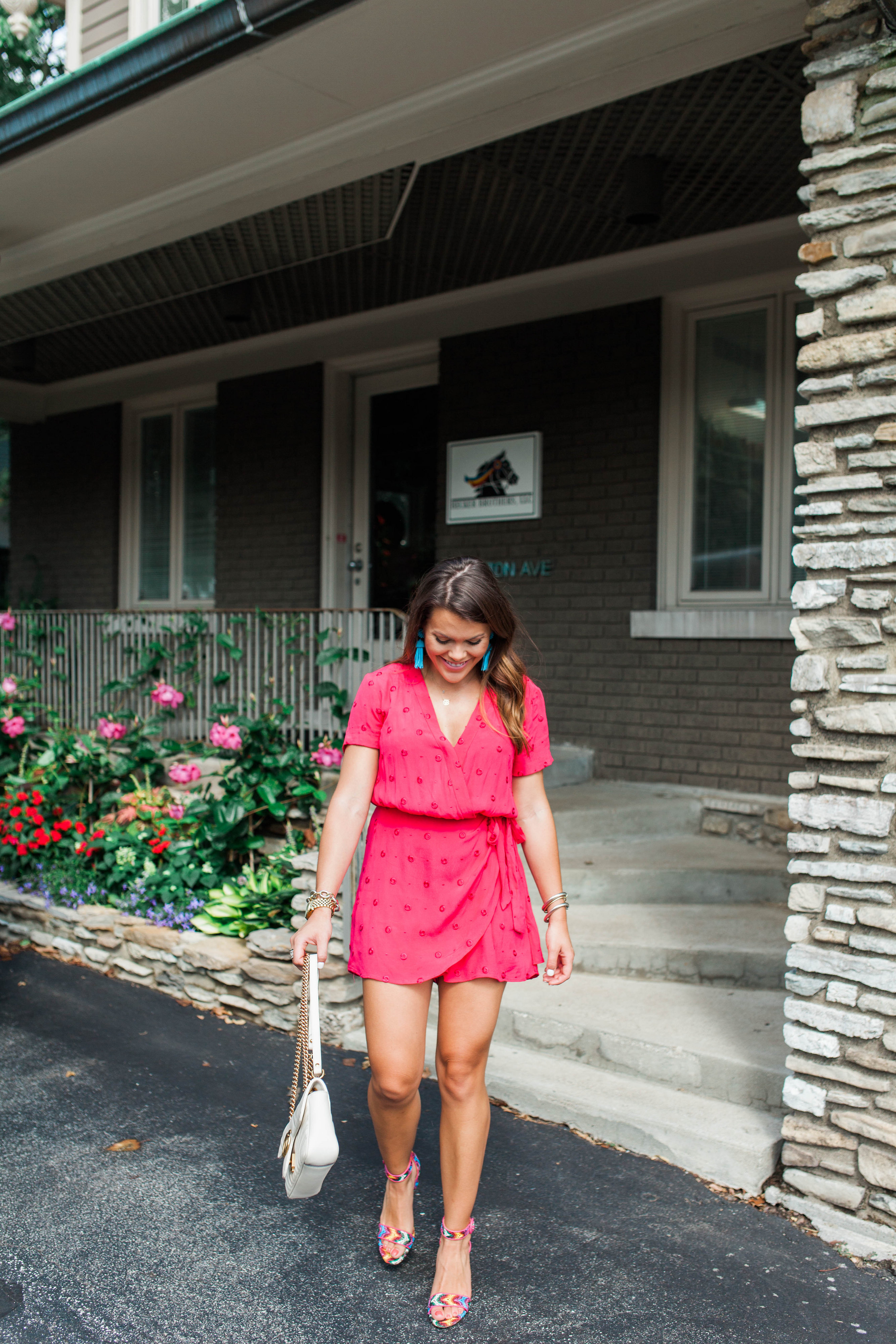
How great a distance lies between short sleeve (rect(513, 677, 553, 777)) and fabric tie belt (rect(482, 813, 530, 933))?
0.13 metres

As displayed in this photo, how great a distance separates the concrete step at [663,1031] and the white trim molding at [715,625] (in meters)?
2.35

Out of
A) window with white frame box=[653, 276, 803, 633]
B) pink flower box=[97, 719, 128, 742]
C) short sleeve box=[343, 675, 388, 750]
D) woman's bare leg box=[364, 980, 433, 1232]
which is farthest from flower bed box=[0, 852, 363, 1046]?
window with white frame box=[653, 276, 803, 633]

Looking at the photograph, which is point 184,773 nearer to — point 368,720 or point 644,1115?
point 644,1115

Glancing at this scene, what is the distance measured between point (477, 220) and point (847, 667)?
4207 millimetres

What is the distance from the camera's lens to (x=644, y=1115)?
134 inches

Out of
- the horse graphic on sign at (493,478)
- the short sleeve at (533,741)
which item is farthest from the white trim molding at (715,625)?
the short sleeve at (533,741)

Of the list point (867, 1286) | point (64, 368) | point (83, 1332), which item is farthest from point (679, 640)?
point (64, 368)

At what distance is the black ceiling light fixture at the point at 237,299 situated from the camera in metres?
7.32

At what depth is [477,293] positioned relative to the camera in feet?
23.9

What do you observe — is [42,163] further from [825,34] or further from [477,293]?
[825,34]

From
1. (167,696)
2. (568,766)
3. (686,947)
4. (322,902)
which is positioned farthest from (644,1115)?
(167,696)

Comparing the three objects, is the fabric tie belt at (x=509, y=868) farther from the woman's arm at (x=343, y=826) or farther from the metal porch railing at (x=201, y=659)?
the metal porch railing at (x=201, y=659)

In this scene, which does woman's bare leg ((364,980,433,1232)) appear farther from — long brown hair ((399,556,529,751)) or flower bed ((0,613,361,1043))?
flower bed ((0,613,361,1043))

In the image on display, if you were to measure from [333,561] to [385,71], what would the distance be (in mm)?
4318
